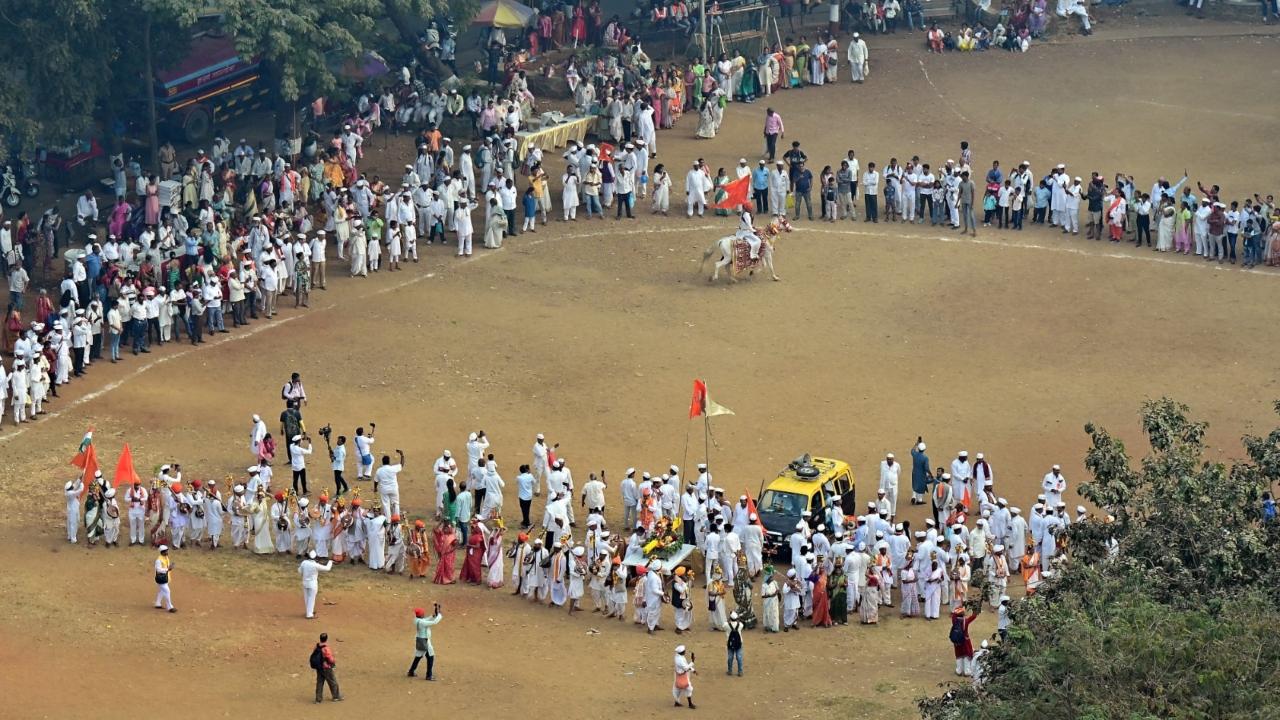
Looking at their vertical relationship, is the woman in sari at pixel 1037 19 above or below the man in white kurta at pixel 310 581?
above

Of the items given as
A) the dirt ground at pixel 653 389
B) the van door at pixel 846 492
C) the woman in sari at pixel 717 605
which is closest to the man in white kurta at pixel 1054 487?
the dirt ground at pixel 653 389

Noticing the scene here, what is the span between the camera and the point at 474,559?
31578 mm

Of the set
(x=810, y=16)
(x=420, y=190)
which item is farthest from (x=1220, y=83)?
(x=420, y=190)

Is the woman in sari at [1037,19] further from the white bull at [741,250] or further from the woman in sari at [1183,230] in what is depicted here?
the white bull at [741,250]

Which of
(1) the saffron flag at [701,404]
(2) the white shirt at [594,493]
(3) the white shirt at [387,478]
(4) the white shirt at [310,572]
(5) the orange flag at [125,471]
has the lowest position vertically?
(4) the white shirt at [310,572]

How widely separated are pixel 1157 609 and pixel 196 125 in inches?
1292

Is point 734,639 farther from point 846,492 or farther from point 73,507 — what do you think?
point 73,507

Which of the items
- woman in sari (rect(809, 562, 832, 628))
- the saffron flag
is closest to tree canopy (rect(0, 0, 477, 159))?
the saffron flag

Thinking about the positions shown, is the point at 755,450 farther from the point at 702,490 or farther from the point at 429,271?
the point at 429,271

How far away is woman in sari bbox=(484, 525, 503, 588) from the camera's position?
31562 millimetres

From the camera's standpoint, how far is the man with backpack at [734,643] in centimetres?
2828

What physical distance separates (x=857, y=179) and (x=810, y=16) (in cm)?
1179

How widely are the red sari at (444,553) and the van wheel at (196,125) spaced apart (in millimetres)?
20774

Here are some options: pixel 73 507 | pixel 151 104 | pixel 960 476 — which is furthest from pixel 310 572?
pixel 151 104
